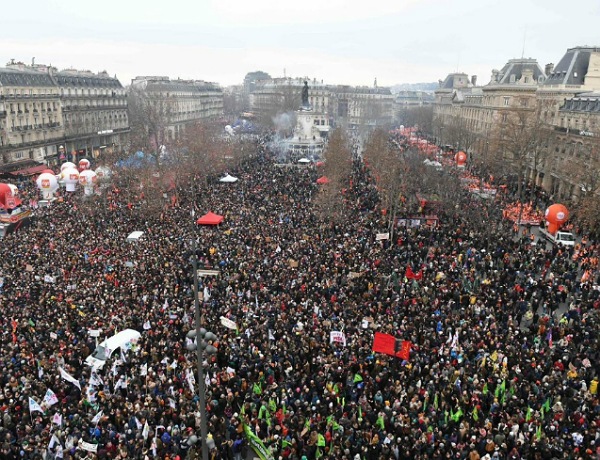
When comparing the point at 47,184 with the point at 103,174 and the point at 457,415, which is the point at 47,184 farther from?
the point at 457,415

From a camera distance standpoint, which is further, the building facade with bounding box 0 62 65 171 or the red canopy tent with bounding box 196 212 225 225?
the building facade with bounding box 0 62 65 171

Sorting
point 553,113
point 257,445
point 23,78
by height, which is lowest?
point 257,445

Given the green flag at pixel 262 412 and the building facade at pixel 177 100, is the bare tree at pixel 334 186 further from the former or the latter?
the building facade at pixel 177 100

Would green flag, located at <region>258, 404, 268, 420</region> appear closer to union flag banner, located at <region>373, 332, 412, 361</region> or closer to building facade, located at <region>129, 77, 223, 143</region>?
union flag banner, located at <region>373, 332, 412, 361</region>

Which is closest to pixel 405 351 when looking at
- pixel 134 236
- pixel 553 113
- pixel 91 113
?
pixel 134 236

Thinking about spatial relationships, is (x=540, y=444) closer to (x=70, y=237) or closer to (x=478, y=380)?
(x=478, y=380)

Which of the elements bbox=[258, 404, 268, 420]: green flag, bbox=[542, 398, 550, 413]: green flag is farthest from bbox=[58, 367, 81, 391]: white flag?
bbox=[542, 398, 550, 413]: green flag

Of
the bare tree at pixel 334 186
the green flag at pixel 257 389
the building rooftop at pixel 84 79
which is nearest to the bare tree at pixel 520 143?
the bare tree at pixel 334 186
